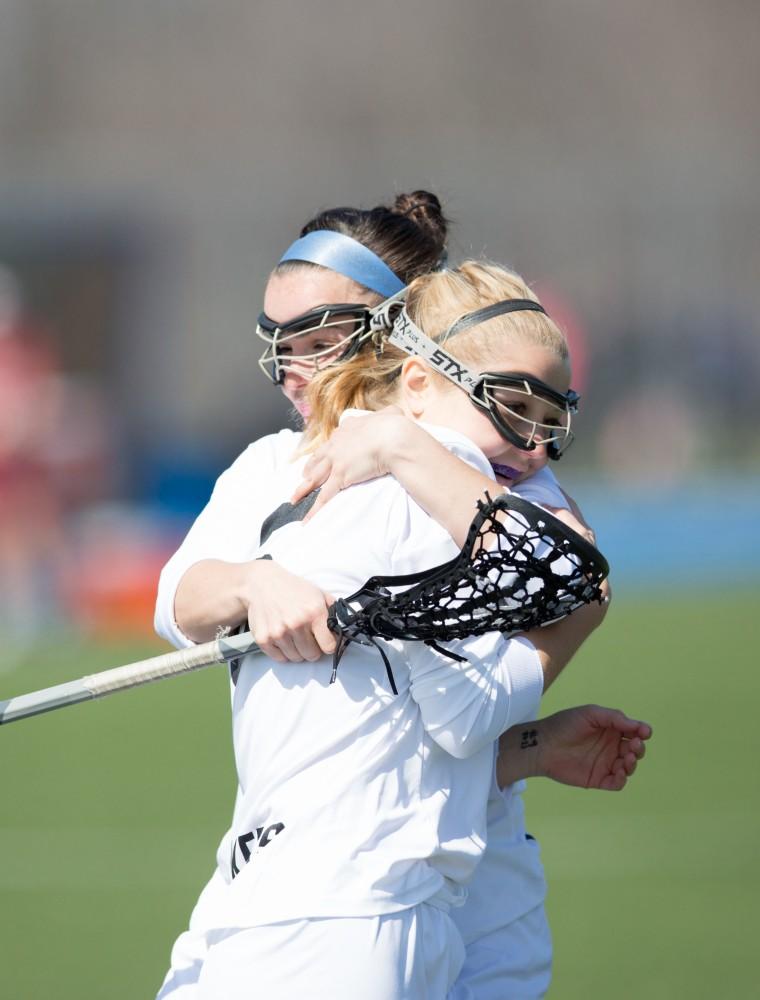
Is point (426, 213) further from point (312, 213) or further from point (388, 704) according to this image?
point (312, 213)

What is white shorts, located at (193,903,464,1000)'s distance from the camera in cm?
181

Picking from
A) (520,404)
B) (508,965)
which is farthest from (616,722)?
(520,404)

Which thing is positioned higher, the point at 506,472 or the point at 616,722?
the point at 506,472

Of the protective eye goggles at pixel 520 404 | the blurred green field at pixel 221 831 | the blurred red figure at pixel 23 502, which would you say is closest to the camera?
the protective eye goggles at pixel 520 404

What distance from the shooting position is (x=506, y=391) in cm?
217

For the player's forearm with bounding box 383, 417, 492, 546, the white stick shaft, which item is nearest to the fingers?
the player's forearm with bounding box 383, 417, 492, 546

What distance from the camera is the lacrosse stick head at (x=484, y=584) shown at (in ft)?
6.13

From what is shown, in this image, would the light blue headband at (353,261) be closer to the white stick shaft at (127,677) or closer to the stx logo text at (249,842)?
the white stick shaft at (127,677)

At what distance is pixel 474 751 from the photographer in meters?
1.91

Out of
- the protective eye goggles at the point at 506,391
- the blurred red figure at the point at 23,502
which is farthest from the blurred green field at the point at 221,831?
the protective eye goggles at the point at 506,391

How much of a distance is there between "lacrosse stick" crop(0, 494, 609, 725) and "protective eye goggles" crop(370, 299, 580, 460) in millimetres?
246

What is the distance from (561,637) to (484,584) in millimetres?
267

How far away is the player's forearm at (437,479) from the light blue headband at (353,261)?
103 centimetres

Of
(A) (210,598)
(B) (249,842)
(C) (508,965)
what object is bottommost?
(C) (508,965)
